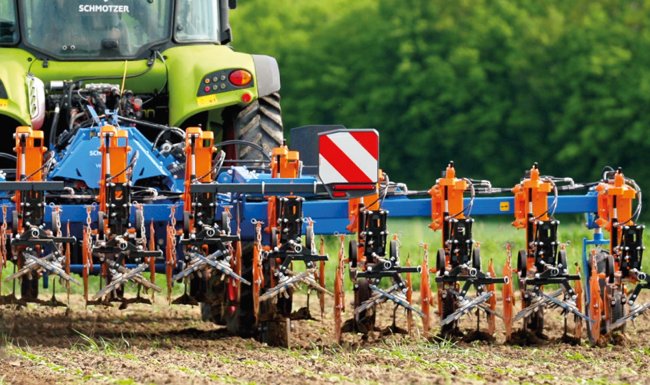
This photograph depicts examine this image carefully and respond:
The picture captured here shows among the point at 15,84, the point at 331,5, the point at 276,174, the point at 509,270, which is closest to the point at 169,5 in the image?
the point at 15,84

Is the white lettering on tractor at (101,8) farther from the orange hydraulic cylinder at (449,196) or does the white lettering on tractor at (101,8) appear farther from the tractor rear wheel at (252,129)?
the orange hydraulic cylinder at (449,196)

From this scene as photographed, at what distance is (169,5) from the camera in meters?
10.8

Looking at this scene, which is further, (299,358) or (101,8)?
(101,8)

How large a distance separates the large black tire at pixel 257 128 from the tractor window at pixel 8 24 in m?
1.50

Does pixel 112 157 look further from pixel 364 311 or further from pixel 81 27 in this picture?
pixel 81 27

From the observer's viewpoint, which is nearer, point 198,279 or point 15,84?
point 198,279

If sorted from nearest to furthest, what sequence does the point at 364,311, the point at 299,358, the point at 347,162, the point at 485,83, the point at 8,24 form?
the point at 299,358
the point at 347,162
the point at 364,311
the point at 8,24
the point at 485,83

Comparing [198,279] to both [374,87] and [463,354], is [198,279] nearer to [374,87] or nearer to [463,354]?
[463,354]

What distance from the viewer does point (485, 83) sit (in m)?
39.1

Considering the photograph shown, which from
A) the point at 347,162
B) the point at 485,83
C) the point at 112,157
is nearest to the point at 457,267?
the point at 347,162

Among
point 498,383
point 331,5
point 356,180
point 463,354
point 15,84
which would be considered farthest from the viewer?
point 331,5

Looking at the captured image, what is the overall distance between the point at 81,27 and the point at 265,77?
1220 mm

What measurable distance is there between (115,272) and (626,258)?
278 centimetres

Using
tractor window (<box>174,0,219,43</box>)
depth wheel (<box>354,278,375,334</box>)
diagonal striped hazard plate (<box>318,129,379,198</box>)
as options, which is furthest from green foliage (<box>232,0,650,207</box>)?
diagonal striped hazard plate (<box>318,129,379,198</box>)
